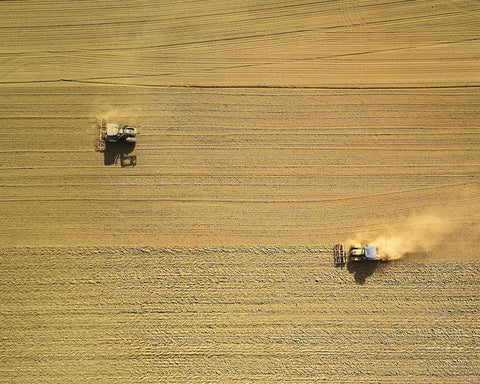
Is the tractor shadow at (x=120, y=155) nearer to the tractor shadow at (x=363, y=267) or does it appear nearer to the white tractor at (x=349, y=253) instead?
the white tractor at (x=349, y=253)

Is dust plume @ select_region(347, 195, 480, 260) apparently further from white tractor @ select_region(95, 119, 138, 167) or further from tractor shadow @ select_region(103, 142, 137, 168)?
white tractor @ select_region(95, 119, 138, 167)

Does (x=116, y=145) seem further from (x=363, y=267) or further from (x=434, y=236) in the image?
(x=434, y=236)

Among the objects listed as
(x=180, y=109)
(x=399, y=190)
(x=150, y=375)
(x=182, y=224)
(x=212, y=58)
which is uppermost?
(x=212, y=58)

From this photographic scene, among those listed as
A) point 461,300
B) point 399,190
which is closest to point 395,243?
point 399,190

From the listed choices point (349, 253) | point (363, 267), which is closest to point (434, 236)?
point (363, 267)

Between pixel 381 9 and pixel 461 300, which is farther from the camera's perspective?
pixel 381 9

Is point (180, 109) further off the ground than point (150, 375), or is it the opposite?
point (180, 109)

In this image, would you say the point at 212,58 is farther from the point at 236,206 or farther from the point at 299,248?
the point at 299,248
